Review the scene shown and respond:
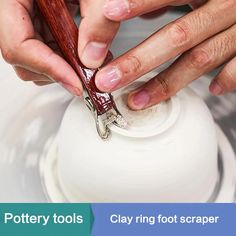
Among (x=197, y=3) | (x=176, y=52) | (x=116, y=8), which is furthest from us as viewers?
(x=197, y=3)

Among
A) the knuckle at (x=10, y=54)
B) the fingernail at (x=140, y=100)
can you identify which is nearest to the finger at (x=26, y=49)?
the knuckle at (x=10, y=54)

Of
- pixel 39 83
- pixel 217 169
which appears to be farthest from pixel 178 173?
pixel 39 83

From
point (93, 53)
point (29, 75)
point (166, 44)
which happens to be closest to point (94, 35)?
point (93, 53)

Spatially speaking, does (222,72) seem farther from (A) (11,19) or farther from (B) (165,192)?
(A) (11,19)

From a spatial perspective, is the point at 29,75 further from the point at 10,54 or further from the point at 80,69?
the point at 80,69

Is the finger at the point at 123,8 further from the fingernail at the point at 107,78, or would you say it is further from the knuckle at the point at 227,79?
the knuckle at the point at 227,79

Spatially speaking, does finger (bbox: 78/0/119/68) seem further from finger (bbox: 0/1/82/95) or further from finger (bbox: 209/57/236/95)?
finger (bbox: 209/57/236/95)
